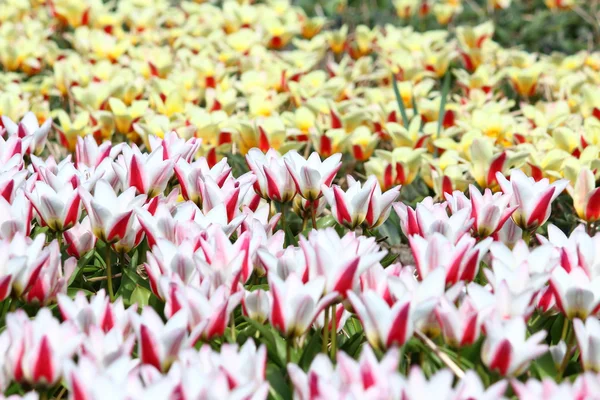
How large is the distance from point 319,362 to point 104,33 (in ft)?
12.4

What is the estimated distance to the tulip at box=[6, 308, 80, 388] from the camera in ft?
4.89

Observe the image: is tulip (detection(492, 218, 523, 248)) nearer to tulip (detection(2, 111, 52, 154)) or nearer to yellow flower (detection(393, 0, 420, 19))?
tulip (detection(2, 111, 52, 154))

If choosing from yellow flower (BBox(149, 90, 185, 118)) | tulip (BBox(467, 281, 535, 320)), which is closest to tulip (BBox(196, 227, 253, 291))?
tulip (BBox(467, 281, 535, 320))

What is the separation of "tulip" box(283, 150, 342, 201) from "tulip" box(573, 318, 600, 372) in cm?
83

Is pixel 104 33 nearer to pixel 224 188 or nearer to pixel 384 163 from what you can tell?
pixel 384 163

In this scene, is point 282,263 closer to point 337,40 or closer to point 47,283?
point 47,283

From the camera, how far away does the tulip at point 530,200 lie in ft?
7.00

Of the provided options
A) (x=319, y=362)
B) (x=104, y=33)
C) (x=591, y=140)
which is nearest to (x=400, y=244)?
(x=591, y=140)

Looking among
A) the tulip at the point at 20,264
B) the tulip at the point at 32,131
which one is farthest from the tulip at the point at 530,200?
the tulip at the point at 32,131

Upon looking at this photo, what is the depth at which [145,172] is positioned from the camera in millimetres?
2242

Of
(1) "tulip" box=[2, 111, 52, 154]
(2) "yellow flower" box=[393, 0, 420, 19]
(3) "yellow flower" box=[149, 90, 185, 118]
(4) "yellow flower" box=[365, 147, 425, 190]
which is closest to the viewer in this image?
(1) "tulip" box=[2, 111, 52, 154]

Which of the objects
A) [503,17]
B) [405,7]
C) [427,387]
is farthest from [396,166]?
[503,17]

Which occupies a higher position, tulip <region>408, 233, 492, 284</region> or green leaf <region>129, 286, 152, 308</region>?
tulip <region>408, 233, 492, 284</region>

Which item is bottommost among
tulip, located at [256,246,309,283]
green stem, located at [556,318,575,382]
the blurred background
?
the blurred background
